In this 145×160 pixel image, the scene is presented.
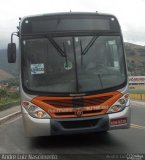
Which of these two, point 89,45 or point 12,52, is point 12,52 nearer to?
point 12,52

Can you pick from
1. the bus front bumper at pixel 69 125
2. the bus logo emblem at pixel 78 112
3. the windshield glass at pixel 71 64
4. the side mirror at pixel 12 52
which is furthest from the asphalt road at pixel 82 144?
the side mirror at pixel 12 52

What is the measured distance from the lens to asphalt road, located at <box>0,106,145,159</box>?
34.1 ft

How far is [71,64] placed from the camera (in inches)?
422

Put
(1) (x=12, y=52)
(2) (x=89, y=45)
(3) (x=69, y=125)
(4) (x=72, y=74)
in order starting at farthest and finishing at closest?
1. (1) (x=12, y=52)
2. (2) (x=89, y=45)
3. (4) (x=72, y=74)
4. (3) (x=69, y=125)

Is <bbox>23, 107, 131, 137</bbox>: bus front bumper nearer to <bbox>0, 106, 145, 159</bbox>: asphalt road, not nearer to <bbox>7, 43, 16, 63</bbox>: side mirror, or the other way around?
<bbox>0, 106, 145, 159</bbox>: asphalt road

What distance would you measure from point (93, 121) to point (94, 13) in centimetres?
272

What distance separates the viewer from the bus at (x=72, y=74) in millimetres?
10406

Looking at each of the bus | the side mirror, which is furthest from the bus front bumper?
the side mirror

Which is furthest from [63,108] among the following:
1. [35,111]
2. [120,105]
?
[120,105]

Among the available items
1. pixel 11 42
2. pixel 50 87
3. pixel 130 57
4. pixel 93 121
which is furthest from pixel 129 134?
pixel 130 57

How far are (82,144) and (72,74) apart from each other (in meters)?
1.93

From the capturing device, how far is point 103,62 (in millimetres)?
10891

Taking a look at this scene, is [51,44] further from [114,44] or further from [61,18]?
[114,44]

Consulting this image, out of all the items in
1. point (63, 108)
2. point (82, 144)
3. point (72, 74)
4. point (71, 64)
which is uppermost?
point (71, 64)
